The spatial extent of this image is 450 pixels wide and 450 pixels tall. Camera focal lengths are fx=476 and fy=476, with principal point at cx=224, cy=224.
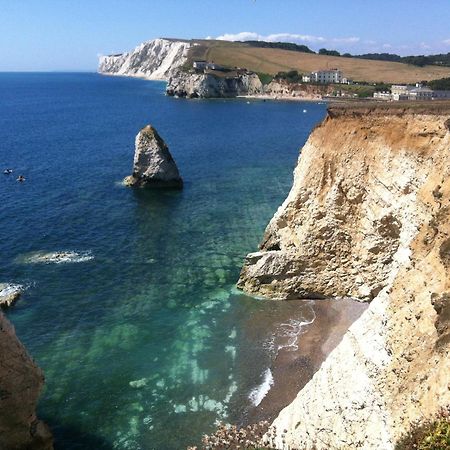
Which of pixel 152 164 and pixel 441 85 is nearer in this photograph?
pixel 152 164

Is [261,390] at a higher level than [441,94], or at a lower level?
lower

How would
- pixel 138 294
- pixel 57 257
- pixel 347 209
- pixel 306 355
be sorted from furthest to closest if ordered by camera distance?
pixel 57 257
pixel 138 294
pixel 347 209
pixel 306 355

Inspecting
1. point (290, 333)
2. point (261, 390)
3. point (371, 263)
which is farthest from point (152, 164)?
point (261, 390)

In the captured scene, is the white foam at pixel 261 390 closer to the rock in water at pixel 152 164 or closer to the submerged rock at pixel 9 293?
the submerged rock at pixel 9 293

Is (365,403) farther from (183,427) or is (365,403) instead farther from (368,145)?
A: (368,145)

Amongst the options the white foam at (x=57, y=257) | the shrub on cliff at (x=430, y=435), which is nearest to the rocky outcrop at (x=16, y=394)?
the shrub on cliff at (x=430, y=435)

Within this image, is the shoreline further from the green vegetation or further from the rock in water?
the green vegetation

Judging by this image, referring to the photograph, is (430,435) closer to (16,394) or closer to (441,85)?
(16,394)
